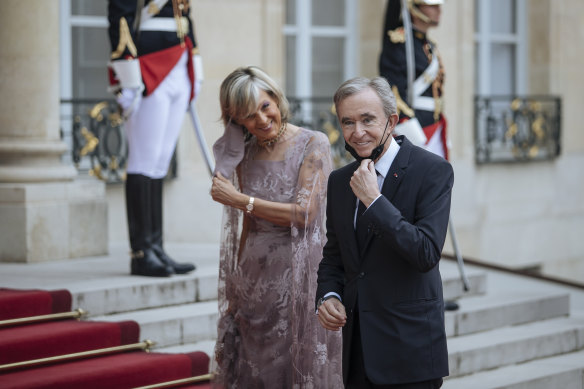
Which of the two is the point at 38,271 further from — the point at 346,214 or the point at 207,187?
the point at 346,214

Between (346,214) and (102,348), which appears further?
(102,348)

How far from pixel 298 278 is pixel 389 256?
98cm

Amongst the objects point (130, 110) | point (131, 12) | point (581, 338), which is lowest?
point (581, 338)

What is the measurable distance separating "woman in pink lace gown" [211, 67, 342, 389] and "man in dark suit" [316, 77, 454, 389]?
2.77ft

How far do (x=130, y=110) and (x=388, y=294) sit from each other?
3012mm

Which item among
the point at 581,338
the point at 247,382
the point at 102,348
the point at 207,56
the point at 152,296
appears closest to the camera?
the point at 247,382

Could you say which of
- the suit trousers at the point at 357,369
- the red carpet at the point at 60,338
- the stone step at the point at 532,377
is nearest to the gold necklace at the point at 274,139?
the suit trousers at the point at 357,369

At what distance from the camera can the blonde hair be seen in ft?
14.1

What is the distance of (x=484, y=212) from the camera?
10.8m

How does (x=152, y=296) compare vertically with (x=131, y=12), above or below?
below

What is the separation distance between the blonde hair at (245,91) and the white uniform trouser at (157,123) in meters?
1.80

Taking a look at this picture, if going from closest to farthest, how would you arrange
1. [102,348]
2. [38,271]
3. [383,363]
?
[383,363]
[102,348]
[38,271]

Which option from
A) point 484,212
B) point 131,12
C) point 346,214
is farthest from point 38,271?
point 484,212

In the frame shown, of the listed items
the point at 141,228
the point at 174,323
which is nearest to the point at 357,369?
the point at 174,323
